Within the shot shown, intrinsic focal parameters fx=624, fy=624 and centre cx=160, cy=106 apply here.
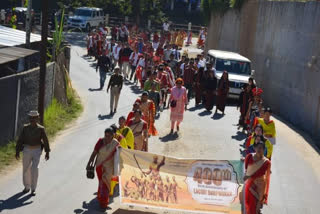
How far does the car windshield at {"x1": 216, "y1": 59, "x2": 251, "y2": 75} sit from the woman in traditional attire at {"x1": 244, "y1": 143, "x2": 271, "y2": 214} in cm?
1645

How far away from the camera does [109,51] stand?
104ft

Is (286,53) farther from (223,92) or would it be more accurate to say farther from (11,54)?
(11,54)

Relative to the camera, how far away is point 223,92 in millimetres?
22547

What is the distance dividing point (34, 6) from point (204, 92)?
37148mm

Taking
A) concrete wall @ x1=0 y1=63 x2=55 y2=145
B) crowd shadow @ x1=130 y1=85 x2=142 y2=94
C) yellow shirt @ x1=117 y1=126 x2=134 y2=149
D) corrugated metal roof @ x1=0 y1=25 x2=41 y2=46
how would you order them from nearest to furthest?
1. yellow shirt @ x1=117 y1=126 x2=134 y2=149
2. concrete wall @ x1=0 y1=63 x2=55 y2=145
3. corrugated metal roof @ x1=0 y1=25 x2=41 y2=46
4. crowd shadow @ x1=130 y1=85 x2=142 y2=94

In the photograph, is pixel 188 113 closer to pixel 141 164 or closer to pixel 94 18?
pixel 141 164

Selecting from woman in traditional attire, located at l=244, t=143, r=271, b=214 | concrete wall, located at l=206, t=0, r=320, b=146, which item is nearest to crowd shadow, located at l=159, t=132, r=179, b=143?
concrete wall, located at l=206, t=0, r=320, b=146

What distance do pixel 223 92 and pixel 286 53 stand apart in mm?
4534

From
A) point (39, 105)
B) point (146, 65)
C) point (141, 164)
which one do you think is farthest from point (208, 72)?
point (141, 164)

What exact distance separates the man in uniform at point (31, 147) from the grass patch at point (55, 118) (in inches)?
82.5

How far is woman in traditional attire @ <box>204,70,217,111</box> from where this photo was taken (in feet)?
75.9

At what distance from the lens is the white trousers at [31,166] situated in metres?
11.6

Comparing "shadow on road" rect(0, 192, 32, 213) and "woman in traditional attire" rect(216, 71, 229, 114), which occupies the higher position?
"woman in traditional attire" rect(216, 71, 229, 114)

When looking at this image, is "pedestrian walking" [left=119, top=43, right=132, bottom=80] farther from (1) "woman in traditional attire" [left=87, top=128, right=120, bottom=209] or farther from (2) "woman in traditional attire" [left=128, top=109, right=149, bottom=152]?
(1) "woman in traditional attire" [left=87, top=128, right=120, bottom=209]
